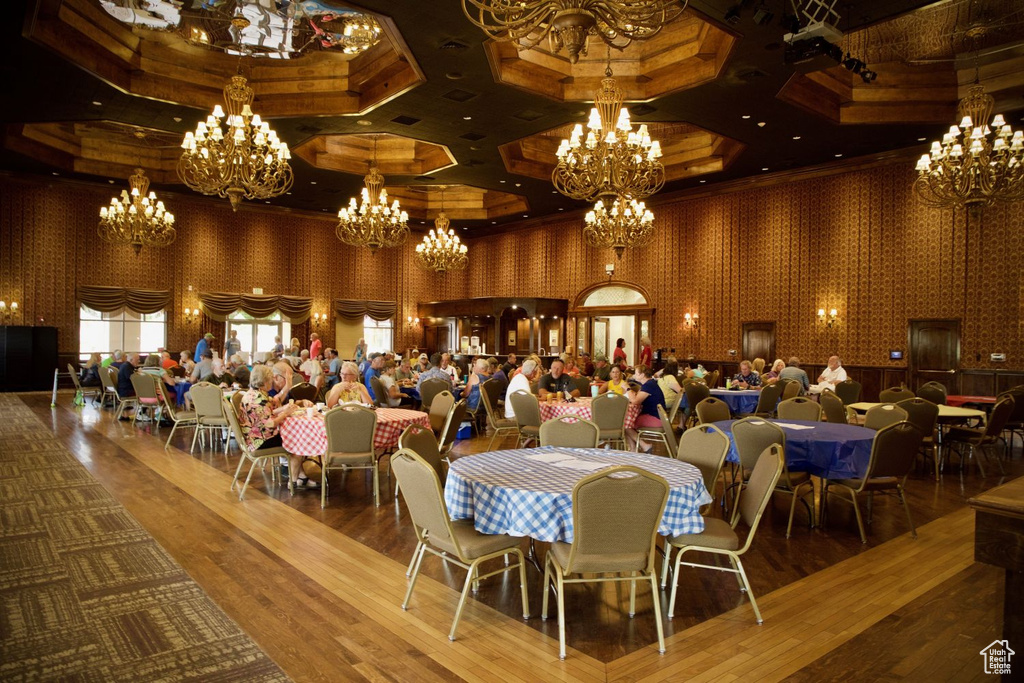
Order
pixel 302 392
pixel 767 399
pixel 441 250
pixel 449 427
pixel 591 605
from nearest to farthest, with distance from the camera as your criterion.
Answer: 1. pixel 591 605
2. pixel 449 427
3. pixel 302 392
4. pixel 767 399
5. pixel 441 250

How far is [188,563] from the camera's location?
4246 mm

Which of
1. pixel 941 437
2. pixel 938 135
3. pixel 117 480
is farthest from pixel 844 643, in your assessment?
pixel 938 135

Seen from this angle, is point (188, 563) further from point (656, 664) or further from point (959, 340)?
point (959, 340)

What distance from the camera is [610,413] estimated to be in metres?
7.06

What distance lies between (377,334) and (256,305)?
4134 mm

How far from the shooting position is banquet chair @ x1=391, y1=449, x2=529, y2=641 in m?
3.20

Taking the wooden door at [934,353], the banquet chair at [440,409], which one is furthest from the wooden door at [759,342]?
the banquet chair at [440,409]

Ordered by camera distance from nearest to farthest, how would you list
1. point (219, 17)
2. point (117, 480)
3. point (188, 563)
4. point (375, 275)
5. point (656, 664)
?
point (656, 664) → point (188, 563) → point (117, 480) → point (219, 17) → point (375, 275)

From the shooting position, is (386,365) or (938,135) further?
(938,135)

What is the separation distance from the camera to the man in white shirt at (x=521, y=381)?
7.93 metres

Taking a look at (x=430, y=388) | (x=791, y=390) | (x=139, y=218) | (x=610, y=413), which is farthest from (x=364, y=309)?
(x=610, y=413)

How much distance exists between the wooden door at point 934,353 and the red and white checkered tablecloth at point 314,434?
1097 cm

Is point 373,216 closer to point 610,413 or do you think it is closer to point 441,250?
point 441,250

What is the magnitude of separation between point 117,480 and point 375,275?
14.8 meters
